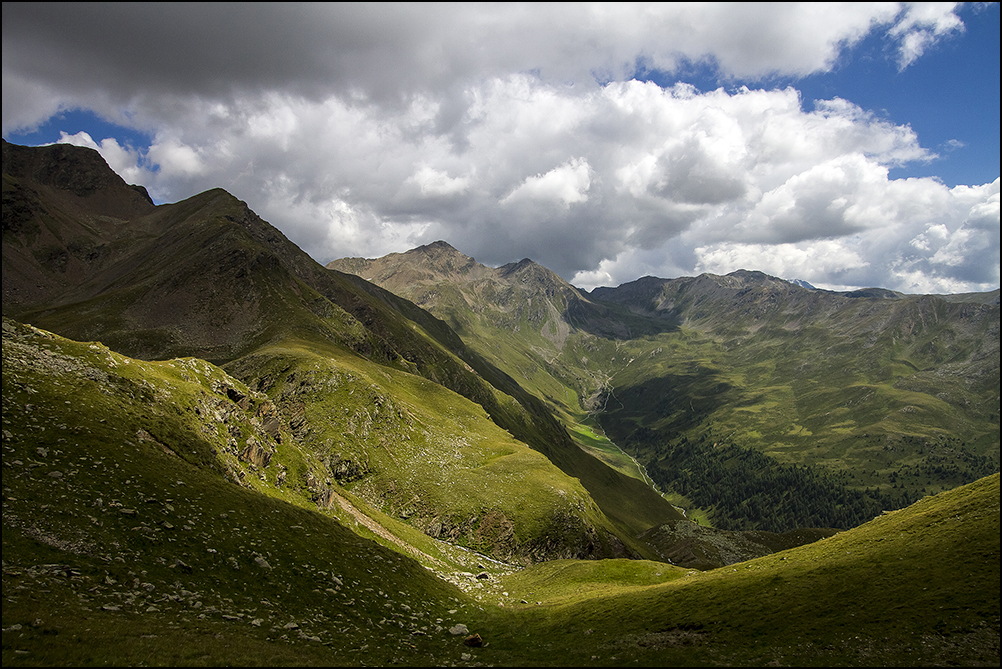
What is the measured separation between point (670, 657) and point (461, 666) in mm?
13154

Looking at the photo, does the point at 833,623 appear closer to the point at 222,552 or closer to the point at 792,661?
the point at 792,661

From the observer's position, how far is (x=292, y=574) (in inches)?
1258

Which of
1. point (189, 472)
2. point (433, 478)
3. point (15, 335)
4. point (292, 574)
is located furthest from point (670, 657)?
point (433, 478)

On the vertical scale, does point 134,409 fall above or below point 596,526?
above

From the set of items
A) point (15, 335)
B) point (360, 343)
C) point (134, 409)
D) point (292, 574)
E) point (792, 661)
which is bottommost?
point (292, 574)

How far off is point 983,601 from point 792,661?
12721 millimetres

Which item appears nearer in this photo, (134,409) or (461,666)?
(461,666)

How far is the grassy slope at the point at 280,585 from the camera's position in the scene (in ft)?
71.1

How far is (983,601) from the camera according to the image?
90.5 feet

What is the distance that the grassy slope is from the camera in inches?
853

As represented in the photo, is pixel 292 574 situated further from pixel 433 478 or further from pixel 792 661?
pixel 433 478

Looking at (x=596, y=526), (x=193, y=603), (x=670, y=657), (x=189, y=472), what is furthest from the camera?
(x=596, y=526)

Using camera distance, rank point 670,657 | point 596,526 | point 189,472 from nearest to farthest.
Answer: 1. point 670,657
2. point 189,472
3. point 596,526

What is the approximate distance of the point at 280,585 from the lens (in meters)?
30.2
